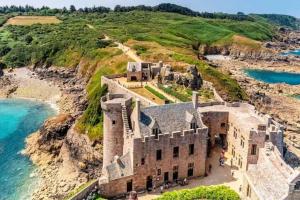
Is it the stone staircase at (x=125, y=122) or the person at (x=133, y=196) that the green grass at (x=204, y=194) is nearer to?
the person at (x=133, y=196)

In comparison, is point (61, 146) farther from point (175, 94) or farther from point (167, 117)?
point (167, 117)

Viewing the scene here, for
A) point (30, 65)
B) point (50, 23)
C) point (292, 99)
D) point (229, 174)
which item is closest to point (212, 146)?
point (229, 174)

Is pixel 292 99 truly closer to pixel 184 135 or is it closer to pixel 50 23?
pixel 184 135

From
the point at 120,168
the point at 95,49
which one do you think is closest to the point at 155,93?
the point at 120,168

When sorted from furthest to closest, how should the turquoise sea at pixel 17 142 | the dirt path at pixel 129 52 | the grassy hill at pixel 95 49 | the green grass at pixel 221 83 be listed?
the dirt path at pixel 129 52 < the grassy hill at pixel 95 49 < the green grass at pixel 221 83 < the turquoise sea at pixel 17 142

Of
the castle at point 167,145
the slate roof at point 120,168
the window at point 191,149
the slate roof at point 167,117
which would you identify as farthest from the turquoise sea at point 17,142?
the window at point 191,149
